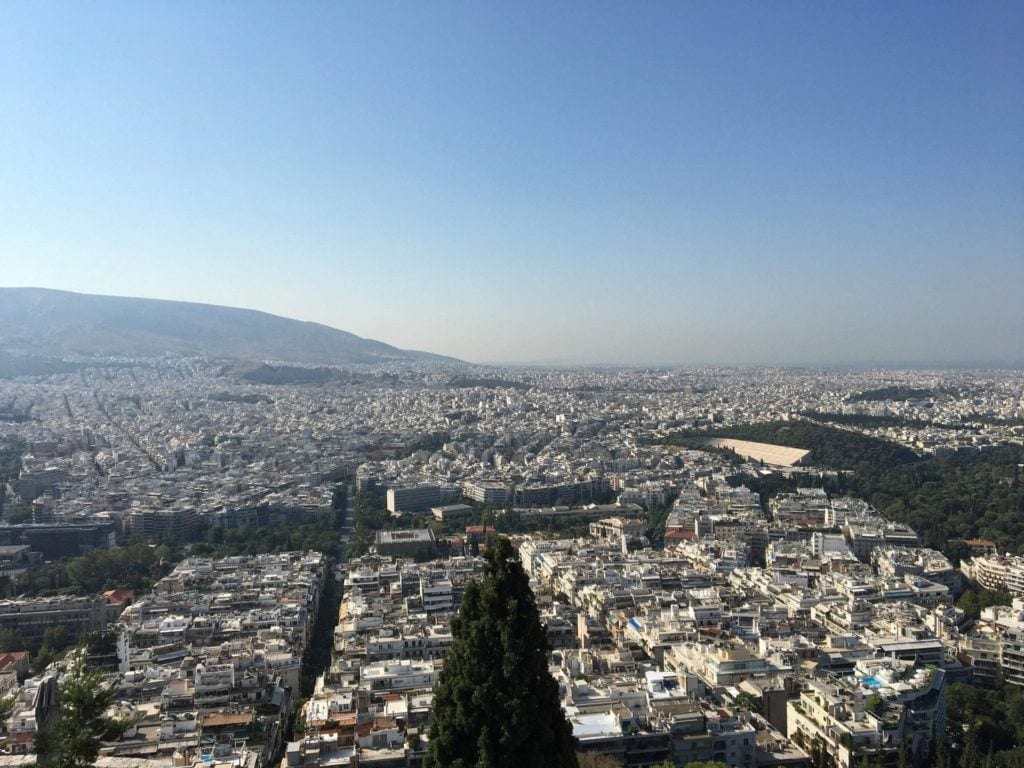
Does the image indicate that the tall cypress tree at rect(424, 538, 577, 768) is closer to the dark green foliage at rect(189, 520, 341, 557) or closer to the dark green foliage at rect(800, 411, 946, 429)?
the dark green foliage at rect(189, 520, 341, 557)

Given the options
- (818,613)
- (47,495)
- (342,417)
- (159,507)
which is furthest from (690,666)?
(342,417)

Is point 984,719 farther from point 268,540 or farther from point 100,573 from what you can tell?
point 100,573

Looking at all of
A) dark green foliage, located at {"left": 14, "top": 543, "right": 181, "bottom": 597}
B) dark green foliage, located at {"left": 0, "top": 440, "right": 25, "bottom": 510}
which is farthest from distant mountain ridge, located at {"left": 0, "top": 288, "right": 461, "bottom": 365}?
dark green foliage, located at {"left": 14, "top": 543, "right": 181, "bottom": 597}

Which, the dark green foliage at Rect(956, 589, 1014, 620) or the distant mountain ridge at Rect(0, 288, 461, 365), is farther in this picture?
the distant mountain ridge at Rect(0, 288, 461, 365)

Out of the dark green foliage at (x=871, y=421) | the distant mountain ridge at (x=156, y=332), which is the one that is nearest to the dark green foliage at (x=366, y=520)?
the dark green foliage at (x=871, y=421)

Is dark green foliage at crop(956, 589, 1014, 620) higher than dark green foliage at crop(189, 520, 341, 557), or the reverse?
dark green foliage at crop(956, 589, 1014, 620)

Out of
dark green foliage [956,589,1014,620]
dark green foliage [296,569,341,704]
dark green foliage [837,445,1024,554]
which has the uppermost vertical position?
dark green foliage [837,445,1024,554]
